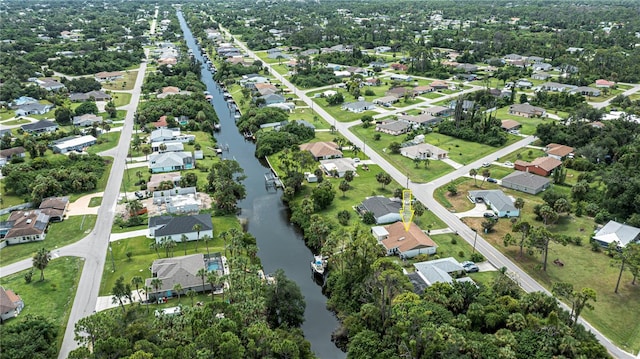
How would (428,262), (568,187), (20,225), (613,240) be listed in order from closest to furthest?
(428,262) → (613,240) → (20,225) → (568,187)

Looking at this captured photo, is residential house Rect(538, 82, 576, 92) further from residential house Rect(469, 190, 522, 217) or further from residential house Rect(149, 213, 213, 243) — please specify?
residential house Rect(149, 213, 213, 243)

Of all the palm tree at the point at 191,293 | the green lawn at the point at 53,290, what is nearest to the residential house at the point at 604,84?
the palm tree at the point at 191,293

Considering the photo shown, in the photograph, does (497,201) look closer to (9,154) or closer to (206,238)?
(206,238)

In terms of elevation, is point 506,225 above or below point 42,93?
below

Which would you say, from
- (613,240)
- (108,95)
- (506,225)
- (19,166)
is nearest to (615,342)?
(613,240)

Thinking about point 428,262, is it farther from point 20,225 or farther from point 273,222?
point 20,225

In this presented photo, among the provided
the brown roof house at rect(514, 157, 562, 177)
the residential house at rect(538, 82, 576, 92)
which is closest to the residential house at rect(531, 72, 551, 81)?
the residential house at rect(538, 82, 576, 92)
